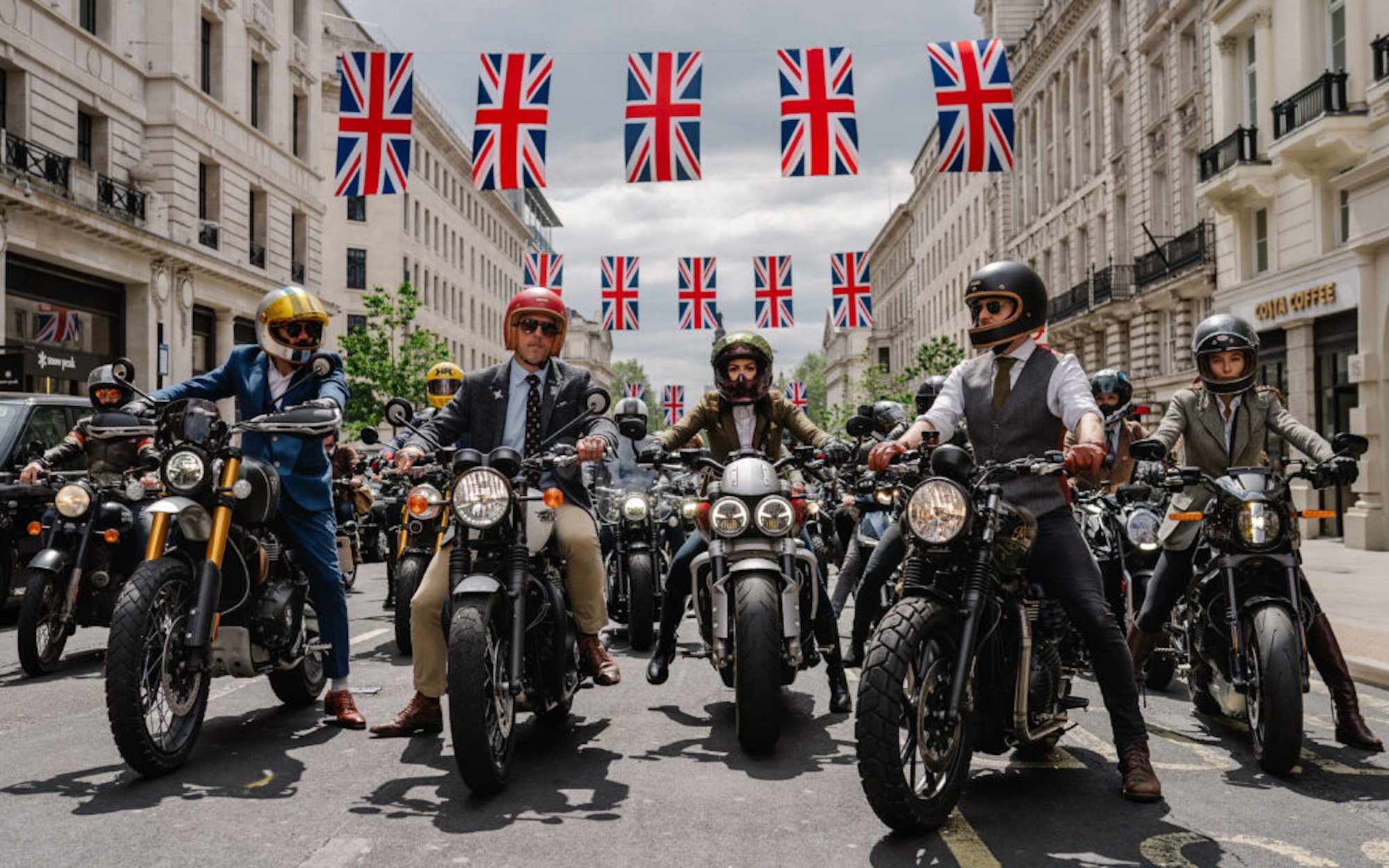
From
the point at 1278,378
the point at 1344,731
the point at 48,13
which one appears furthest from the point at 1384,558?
the point at 48,13

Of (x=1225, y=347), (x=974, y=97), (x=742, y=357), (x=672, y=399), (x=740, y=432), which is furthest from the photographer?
(x=672, y=399)

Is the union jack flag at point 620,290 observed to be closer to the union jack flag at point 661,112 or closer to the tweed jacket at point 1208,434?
the union jack flag at point 661,112

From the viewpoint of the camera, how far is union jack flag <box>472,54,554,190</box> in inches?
591

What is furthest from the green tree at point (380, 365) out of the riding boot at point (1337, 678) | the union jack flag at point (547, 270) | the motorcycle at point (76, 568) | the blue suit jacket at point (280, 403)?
the riding boot at point (1337, 678)

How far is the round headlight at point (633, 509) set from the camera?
8500 millimetres

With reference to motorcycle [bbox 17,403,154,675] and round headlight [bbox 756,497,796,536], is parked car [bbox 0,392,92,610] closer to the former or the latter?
motorcycle [bbox 17,403,154,675]

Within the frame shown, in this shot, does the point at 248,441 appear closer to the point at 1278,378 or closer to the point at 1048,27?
the point at 1278,378

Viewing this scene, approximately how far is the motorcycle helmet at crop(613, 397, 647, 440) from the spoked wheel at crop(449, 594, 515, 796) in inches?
38.3

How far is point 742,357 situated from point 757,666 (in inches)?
80.2

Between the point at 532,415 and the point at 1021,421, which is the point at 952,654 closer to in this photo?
the point at 1021,421

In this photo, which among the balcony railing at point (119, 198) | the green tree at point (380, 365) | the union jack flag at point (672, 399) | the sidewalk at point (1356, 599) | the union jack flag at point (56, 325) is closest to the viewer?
the sidewalk at point (1356, 599)

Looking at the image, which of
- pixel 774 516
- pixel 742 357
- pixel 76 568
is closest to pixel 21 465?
pixel 76 568

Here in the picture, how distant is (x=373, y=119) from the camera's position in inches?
588

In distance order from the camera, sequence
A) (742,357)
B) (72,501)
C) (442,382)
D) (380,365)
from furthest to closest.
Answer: (380,365), (442,382), (72,501), (742,357)
